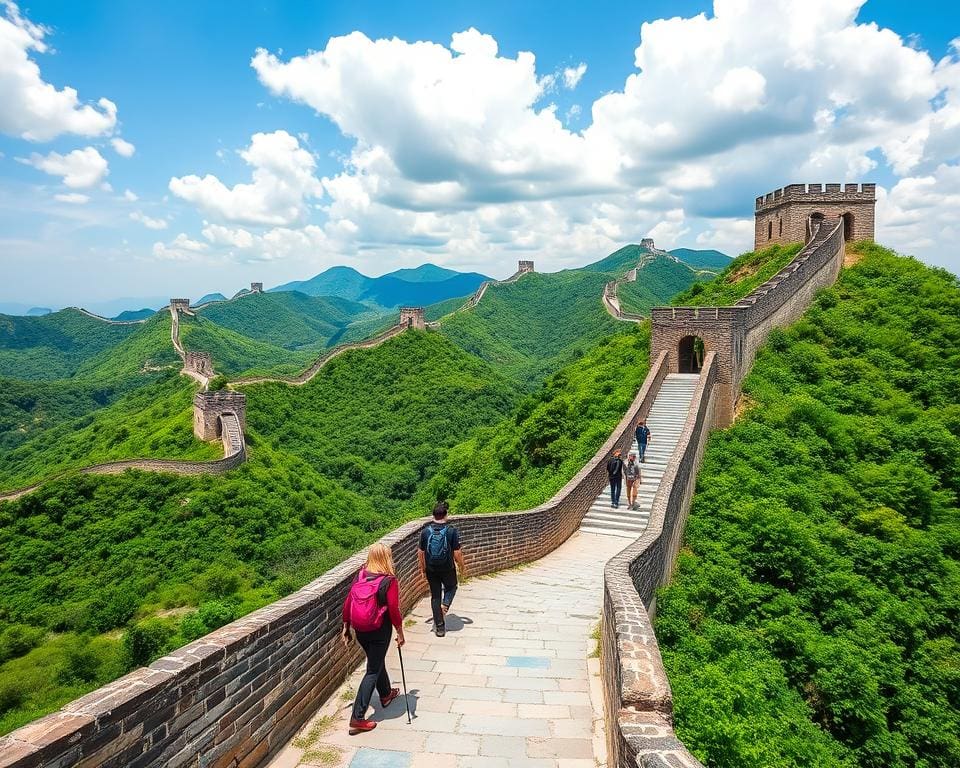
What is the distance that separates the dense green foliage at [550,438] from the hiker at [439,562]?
6475 millimetres

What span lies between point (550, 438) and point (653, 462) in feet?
13.5

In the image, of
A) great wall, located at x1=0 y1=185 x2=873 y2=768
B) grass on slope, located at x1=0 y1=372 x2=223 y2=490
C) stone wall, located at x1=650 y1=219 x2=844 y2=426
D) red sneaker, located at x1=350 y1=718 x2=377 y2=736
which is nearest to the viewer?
great wall, located at x1=0 y1=185 x2=873 y2=768

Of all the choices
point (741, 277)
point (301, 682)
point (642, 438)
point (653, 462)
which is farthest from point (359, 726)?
point (741, 277)

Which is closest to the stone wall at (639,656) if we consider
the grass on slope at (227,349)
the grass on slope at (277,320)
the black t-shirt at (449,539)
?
the black t-shirt at (449,539)

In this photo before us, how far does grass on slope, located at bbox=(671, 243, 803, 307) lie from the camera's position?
22562mm

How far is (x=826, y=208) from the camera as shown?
24375 millimetres

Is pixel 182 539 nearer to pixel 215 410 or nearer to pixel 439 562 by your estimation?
pixel 215 410

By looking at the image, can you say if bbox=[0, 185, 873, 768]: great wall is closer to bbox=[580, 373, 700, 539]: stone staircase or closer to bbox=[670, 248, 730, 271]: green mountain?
bbox=[580, 373, 700, 539]: stone staircase

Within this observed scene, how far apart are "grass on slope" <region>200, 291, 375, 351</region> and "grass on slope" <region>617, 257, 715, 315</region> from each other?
75.6 metres

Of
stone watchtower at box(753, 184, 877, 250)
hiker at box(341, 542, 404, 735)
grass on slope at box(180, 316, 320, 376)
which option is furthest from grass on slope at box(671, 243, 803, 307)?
grass on slope at box(180, 316, 320, 376)

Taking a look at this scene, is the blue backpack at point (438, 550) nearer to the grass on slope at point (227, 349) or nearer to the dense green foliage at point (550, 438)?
the dense green foliage at point (550, 438)

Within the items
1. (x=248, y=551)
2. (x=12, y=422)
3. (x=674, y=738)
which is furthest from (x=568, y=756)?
(x=12, y=422)

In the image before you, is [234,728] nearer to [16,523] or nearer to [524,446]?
[524,446]

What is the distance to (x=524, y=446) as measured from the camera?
18.0m
